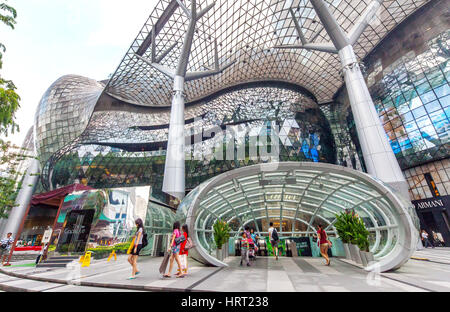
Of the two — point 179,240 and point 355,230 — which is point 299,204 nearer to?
point 355,230

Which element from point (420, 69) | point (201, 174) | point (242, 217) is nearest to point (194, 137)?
point (201, 174)

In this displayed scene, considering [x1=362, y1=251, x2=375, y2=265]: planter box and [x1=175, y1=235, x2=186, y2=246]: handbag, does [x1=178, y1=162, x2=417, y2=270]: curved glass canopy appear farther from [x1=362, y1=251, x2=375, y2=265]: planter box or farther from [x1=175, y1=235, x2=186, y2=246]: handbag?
[x1=175, y1=235, x2=186, y2=246]: handbag

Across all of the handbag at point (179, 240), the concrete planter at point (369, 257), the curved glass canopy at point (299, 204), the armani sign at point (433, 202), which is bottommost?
the concrete planter at point (369, 257)

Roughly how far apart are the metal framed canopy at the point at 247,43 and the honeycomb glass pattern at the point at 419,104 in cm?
629

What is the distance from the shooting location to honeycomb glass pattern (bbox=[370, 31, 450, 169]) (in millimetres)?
20625

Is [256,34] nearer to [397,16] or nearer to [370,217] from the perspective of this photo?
[397,16]

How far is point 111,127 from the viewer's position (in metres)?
39.2

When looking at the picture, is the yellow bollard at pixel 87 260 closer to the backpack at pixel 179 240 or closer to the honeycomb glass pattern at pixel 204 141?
the backpack at pixel 179 240

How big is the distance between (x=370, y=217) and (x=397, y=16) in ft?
99.1

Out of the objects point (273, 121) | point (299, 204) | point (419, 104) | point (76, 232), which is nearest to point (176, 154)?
point (76, 232)

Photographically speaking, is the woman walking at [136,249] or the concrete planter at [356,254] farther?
the concrete planter at [356,254]

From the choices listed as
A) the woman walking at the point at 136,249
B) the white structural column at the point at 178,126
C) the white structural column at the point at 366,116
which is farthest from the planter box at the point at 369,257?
the white structural column at the point at 178,126

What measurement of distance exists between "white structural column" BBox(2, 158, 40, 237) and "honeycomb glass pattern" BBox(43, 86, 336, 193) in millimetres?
4269

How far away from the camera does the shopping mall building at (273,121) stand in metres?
9.66
